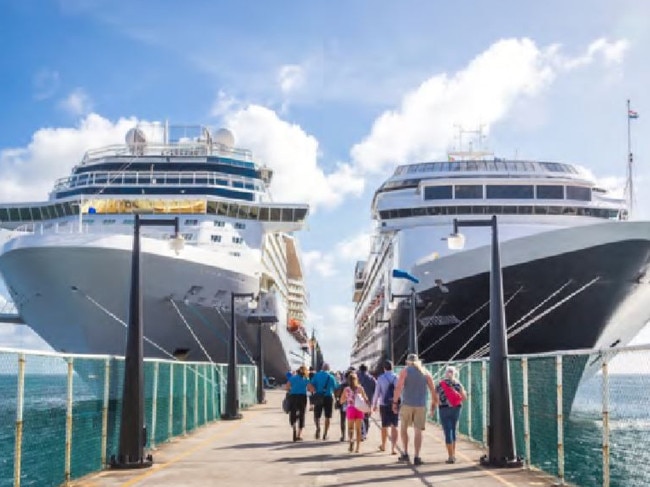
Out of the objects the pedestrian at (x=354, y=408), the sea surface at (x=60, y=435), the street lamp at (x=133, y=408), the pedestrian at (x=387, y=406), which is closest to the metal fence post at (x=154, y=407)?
the sea surface at (x=60, y=435)

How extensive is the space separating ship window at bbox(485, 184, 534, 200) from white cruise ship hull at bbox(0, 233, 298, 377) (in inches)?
410

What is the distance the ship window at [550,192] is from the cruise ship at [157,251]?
1048 cm

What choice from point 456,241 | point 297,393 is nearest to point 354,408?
point 297,393

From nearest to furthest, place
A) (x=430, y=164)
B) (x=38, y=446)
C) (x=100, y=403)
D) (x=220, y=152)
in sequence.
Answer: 1. (x=38, y=446)
2. (x=100, y=403)
3. (x=430, y=164)
4. (x=220, y=152)

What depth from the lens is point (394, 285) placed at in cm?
3309

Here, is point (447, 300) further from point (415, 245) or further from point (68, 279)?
point (68, 279)

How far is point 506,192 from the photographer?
35.3 metres

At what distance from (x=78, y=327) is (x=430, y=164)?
63.0 feet

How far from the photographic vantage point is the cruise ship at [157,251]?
27531mm

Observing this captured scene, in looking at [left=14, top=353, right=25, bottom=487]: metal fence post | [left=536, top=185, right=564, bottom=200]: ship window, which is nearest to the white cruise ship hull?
[left=536, top=185, right=564, bottom=200]: ship window

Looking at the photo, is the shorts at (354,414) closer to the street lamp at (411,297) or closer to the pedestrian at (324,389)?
the pedestrian at (324,389)

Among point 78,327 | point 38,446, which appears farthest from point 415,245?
point 38,446

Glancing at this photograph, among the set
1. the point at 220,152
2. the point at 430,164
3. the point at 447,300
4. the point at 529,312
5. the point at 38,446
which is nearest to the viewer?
the point at 38,446

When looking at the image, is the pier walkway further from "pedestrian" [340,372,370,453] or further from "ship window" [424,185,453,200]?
"ship window" [424,185,453,200]
